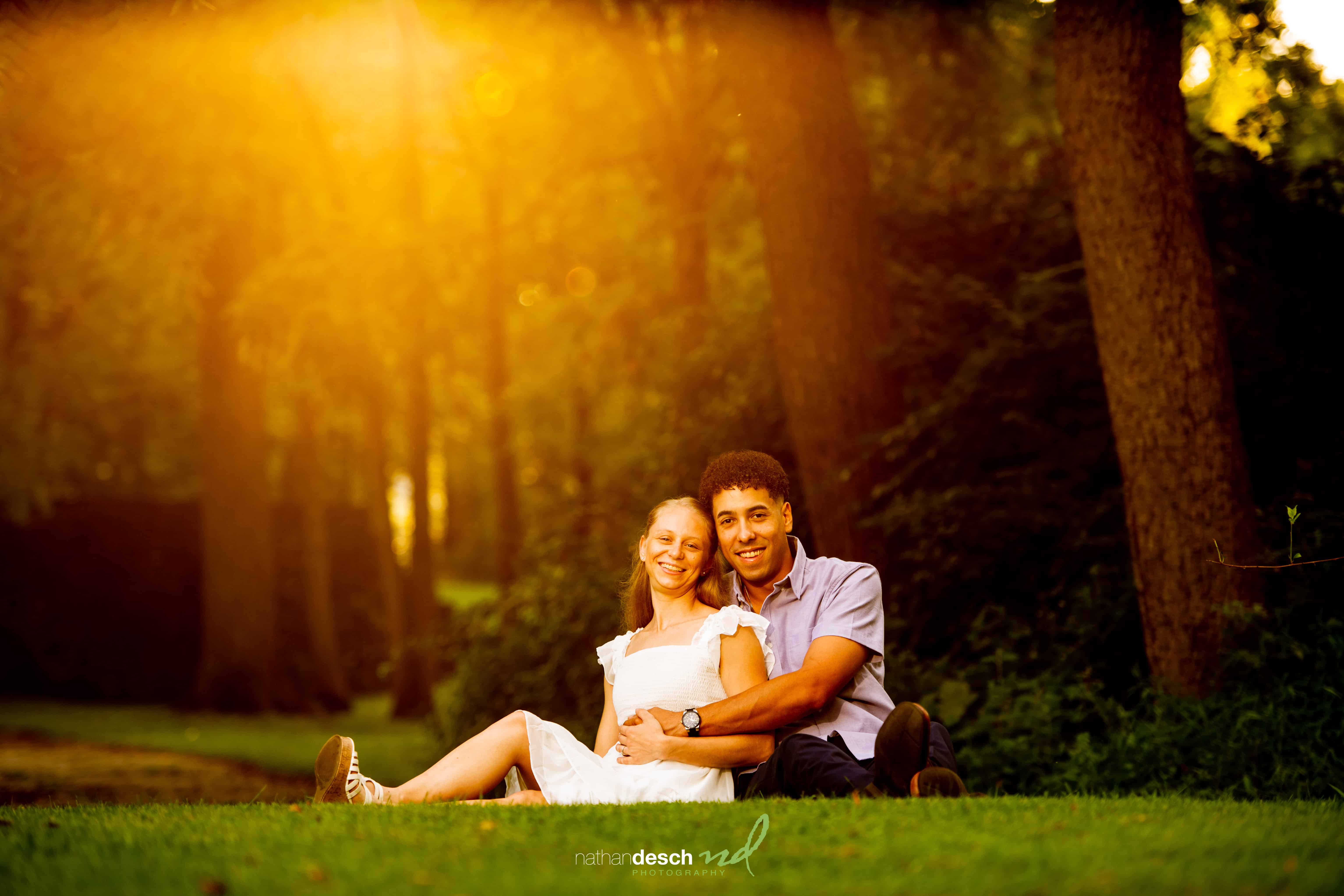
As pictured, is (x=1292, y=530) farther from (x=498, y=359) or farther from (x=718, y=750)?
(x=498, y=359)

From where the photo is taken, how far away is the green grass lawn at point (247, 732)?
12.2 metres

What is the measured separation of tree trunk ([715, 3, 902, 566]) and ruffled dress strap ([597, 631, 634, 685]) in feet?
10.4

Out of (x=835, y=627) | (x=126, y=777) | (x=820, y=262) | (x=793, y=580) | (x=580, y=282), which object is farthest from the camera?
(x=580, y=282)

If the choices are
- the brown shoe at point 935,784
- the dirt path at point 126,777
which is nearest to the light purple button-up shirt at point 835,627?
the brown shoe at point 935,784

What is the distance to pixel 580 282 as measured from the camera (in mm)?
19125

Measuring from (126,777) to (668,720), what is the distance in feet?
27.2

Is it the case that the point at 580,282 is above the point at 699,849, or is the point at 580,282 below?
above

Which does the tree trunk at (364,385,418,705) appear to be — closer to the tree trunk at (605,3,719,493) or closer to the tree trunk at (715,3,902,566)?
the tree trunk at (605,3,719,493)

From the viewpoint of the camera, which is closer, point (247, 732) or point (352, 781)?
point (352, 781)

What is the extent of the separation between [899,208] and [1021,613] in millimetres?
3513

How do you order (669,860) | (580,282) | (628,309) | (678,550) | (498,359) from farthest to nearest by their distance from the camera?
(580,282) → (498,359) → (628,309) → (678,550) → (669,860)

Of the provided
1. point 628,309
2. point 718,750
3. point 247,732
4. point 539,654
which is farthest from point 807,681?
point 247,732

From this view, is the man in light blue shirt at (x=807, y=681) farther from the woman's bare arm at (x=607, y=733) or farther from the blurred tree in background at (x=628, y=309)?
the blurred tree in background at (x=628, y=309)

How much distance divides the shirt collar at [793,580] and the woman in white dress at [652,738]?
22 cm
